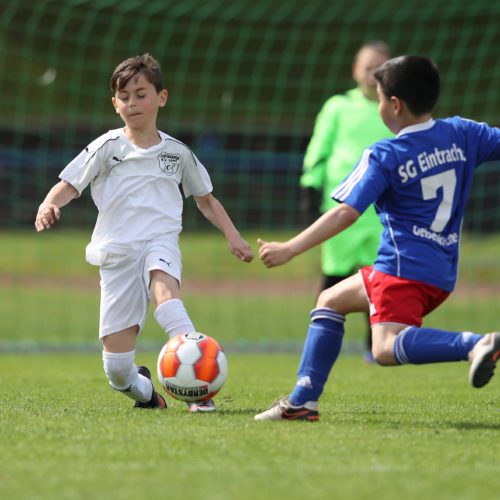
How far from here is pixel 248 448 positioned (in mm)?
3230

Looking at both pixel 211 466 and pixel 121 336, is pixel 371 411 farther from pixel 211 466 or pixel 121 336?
pixel 211 466

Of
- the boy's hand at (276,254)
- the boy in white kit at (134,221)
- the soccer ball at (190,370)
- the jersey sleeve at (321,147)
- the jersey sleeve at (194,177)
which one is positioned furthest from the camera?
the jersey sleeve at (321,147)

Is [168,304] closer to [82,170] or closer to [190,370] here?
[190,370]

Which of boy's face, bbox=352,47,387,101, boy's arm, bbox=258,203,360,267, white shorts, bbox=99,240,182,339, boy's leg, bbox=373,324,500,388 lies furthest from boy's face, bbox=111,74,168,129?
boy's face, bbox=352,47,387,101

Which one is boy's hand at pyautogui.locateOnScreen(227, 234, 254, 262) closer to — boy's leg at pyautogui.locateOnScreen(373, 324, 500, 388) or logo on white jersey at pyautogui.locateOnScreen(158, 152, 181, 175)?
logo on white jersey at pyautogui.locateOnScreen(158, 152, 181, 175)

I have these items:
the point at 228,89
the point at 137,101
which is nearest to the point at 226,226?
the point at 137,101

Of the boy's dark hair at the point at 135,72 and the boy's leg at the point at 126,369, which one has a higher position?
the boy's dark hair at the point at 135,72

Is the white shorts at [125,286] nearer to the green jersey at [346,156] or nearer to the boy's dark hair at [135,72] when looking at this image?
the boy's dark hair at [135,72]

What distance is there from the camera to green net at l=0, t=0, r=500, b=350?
18.5m

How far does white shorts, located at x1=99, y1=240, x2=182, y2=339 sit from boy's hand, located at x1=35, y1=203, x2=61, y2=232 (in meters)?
0.35

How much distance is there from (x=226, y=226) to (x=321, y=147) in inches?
86.9

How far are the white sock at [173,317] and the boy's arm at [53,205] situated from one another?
62 centimetres

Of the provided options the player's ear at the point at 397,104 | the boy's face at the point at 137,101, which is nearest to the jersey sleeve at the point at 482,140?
the player's ear at the point at 397,104

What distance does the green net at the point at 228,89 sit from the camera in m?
18.5
